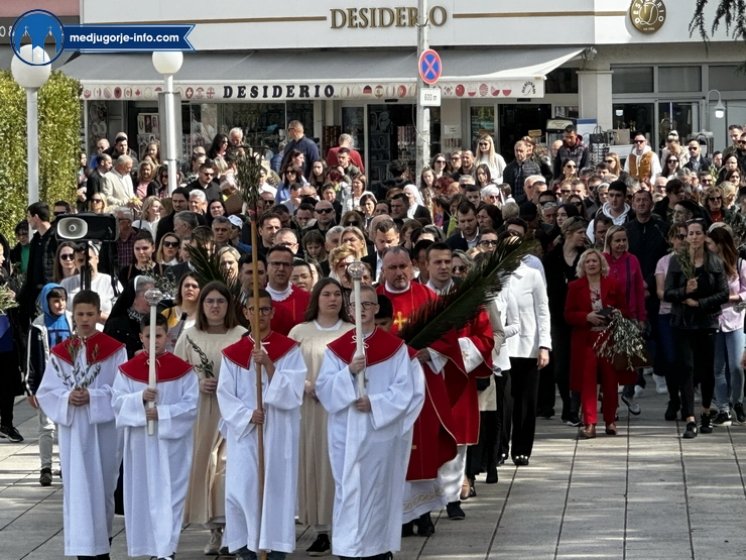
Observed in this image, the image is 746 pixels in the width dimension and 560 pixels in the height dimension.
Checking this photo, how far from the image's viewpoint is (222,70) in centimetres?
3378

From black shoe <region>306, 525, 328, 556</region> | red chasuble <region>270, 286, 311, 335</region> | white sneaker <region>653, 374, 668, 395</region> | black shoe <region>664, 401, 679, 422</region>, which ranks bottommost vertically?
black shoe <region>306, 525, 328, 556</region>

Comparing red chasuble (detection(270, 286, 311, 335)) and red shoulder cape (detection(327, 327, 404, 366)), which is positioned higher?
red chasuble (detection(270, 286, 311, 335))

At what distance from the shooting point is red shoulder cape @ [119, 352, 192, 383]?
34.0ft

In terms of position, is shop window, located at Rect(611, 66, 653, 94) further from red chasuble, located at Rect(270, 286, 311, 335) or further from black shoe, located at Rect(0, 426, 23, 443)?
red chasuble, located at Rect(270, 286, 311, 335)

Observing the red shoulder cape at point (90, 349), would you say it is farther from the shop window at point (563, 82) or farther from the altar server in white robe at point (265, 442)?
the shop window at point (563, 82)

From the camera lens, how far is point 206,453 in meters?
10.9

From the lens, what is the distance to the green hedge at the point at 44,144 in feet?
67.0

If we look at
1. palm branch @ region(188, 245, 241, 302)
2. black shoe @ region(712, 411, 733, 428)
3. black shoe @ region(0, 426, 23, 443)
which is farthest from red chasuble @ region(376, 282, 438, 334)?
black shoe @ region(0, 426, 23, 443)

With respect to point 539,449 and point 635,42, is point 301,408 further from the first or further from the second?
point 635,42

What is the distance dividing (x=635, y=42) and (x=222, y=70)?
7778 millimetres

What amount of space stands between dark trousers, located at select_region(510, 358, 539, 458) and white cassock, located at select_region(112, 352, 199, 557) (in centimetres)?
369

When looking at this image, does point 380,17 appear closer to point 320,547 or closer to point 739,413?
point 739,413

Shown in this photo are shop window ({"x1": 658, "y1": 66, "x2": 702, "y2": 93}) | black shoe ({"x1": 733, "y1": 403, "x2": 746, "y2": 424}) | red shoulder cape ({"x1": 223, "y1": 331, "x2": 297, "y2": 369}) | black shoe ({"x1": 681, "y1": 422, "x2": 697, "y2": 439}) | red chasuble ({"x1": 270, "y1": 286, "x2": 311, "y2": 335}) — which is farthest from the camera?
shop window ({"x1": 658, "y1": 66, "x2": 702, "y2": 93})

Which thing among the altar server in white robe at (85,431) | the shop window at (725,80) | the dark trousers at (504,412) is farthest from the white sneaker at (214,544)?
the shop window at (725,80)
